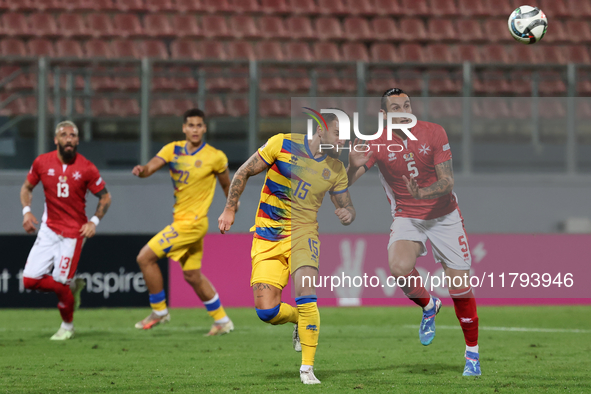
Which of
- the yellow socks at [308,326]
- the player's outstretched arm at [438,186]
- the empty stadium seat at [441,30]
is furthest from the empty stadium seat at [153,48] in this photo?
the yellow socks at [308,326]

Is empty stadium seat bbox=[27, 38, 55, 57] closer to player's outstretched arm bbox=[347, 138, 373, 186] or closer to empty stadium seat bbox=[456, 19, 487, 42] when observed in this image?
empty stadium seat bbox=[456, 19, 487, 42]

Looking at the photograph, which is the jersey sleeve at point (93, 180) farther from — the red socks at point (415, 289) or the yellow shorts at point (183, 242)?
the red socks at point (415, 289)

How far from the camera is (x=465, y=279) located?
5.23 m

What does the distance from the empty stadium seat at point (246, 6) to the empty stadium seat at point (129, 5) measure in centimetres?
163

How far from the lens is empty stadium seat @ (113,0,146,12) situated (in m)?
13.7

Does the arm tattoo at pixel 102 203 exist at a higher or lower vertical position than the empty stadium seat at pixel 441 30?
lower

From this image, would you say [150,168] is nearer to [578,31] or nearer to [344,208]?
[344,208]

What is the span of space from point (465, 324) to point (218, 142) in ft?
19.9

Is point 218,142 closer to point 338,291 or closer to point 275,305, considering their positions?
point 338,291

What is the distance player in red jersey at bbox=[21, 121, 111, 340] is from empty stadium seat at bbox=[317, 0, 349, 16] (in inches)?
309

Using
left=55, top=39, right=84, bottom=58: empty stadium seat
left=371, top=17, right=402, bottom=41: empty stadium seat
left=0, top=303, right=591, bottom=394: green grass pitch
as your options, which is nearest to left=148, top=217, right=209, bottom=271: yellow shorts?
left=0, top=303, right=591, bottom=394: green grass pitch

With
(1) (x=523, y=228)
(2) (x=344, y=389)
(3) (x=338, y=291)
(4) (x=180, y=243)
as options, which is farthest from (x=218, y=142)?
(2) (x=344, y=389)

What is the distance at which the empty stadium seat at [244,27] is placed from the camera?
13578 millimetres

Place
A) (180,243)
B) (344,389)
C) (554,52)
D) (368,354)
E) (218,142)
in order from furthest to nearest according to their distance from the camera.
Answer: (554,52), (218,142), (180,243), (368,354), (344,389)
